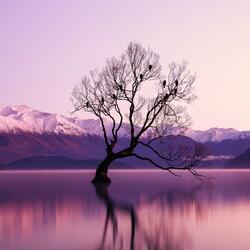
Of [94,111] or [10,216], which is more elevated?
[94,111]

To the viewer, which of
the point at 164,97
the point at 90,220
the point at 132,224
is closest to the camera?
the point at 132,224

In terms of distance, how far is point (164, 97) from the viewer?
53.6 metres

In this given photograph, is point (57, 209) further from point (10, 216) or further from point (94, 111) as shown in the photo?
point (94, 111)

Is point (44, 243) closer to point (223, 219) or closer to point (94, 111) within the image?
point (223, 219)

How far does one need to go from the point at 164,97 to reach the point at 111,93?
5476 millimetres

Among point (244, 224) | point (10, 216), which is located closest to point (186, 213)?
point (244, 224)

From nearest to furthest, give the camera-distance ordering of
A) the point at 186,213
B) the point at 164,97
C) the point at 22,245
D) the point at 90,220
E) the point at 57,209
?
the point at 22,245
the point at 90,220
the point at 186,213
the point at 57,209
the point at 164,97

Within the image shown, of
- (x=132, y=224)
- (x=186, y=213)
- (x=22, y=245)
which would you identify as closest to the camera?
(x=22, y=245)

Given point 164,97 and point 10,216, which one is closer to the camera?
point 10,216

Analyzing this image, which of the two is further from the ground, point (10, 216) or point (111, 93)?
point (111, 93)

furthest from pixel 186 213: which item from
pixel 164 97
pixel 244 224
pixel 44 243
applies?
pixel 164 97

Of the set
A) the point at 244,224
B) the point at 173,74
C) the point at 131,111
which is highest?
the point at 173,74

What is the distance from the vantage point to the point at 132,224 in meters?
19.0

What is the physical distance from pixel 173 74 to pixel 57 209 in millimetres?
31240
